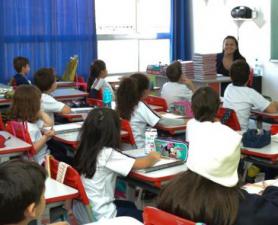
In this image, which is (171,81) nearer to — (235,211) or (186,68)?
(186,68)

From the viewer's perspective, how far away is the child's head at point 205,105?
3771 mm

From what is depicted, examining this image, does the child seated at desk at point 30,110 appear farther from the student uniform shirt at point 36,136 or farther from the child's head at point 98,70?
the child's head at point 98,70

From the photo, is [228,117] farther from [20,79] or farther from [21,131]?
[20,79]

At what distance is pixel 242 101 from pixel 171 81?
3.94 ft

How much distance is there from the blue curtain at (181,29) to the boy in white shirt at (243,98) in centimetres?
413

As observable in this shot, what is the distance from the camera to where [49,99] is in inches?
193

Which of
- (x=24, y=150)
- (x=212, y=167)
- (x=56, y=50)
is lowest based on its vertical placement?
(x=24, y=150)

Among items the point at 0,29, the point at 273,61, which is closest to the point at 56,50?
the point at 0,29

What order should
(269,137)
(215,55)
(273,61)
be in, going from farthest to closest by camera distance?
(273,61) < (215,55) < (269,137)

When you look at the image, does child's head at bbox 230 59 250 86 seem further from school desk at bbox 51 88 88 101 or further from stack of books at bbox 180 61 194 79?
stack of books at bbox 180 61 194 79

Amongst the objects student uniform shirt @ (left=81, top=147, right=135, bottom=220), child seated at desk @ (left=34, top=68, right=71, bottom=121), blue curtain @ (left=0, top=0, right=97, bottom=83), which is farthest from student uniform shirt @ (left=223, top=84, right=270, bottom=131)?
blue curtain @ (left=0, top=0, right=97, bottom=83)

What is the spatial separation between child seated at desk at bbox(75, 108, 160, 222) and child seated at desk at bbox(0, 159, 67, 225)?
1.10 meters

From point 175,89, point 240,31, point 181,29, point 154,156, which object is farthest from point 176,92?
point 181,29

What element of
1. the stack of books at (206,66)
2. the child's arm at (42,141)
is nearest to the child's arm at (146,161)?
the child's arm at (42,141)
